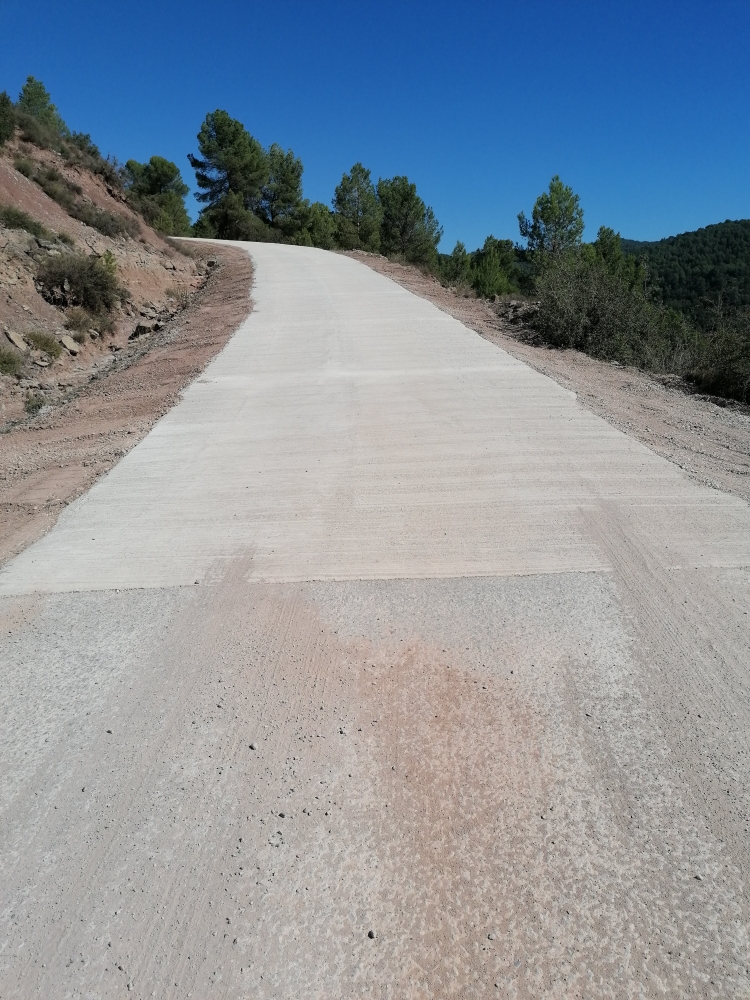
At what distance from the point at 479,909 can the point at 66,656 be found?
114 inches

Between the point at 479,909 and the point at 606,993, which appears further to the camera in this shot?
the point at 479,909

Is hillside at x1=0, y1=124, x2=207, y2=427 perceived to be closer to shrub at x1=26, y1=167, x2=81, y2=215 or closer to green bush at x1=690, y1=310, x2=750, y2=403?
shrub at x1=26, y1=167, x2=81, y2=215

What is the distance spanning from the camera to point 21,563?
18.2ft

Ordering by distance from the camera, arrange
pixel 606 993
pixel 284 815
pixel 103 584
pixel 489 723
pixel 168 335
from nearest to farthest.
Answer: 1. pixel 606 993
2. pixel 284 815
3. pixel 489 723
4. pixel 103 584
5. pixel 168 335

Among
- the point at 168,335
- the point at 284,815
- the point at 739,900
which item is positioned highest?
the point at 739,900

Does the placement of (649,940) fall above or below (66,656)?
above

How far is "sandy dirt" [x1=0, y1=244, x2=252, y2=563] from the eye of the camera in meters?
6.85

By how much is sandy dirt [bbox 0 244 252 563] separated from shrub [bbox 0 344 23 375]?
39.4 inches

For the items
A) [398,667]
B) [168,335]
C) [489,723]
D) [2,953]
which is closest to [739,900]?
[489,723]

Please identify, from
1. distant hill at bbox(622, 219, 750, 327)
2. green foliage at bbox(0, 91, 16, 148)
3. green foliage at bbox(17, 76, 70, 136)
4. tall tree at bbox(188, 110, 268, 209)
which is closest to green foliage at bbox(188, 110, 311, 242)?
tall tree at bbox(188, 110, 268, 209)

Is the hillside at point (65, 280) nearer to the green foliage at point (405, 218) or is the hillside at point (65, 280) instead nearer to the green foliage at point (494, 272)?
the green foliage at point (494, 272)

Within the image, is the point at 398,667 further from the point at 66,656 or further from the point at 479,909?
the point at 66,656

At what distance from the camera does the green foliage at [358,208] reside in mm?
53625

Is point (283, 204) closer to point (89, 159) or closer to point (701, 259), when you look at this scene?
point (89, 159)
